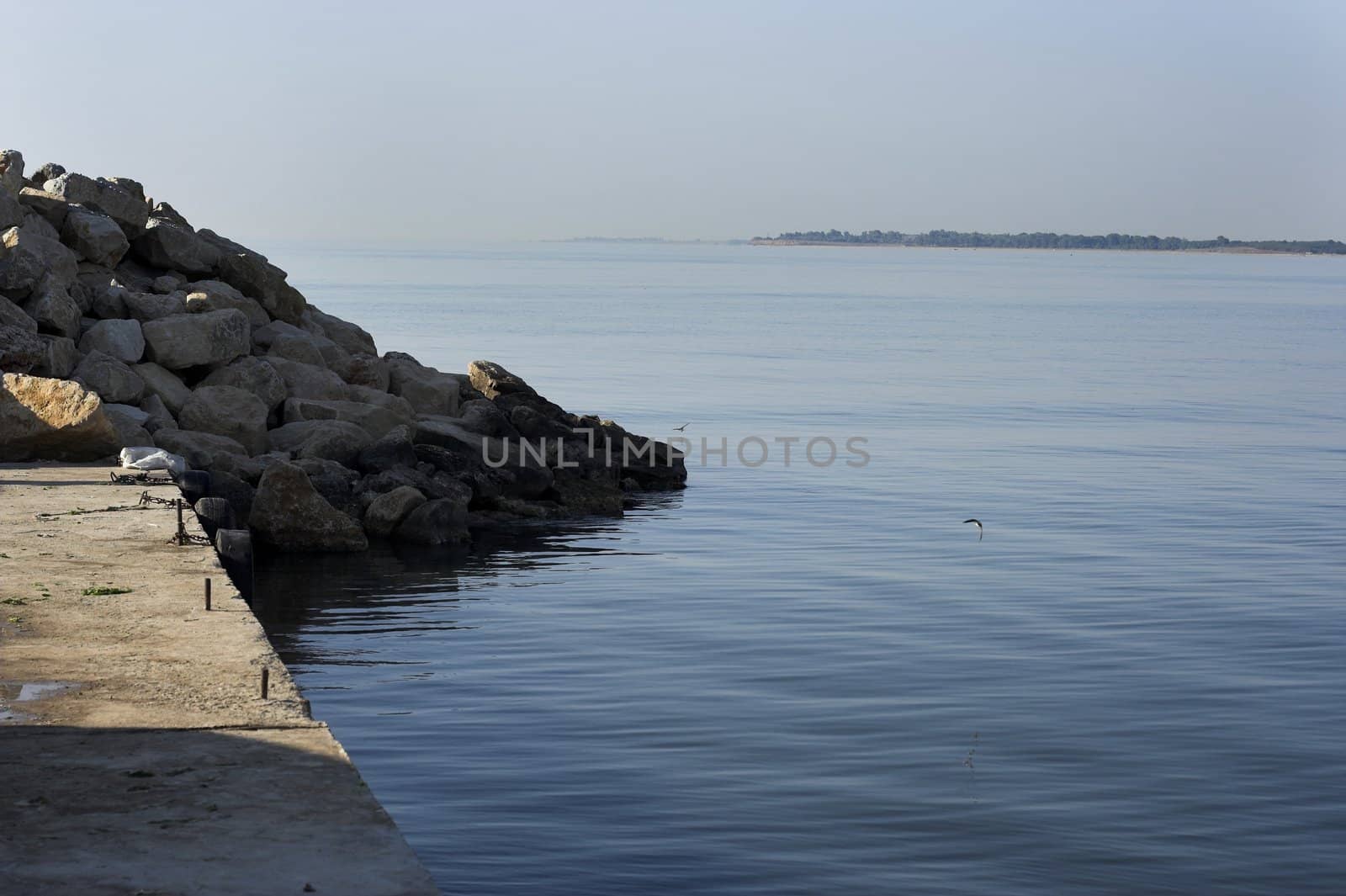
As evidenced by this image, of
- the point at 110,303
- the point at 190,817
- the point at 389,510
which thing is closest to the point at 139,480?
the point at 389,510

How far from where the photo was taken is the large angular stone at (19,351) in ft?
61.5

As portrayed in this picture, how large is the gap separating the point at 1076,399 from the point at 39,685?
116ft

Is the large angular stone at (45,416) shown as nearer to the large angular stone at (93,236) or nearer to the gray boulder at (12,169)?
the large angular stone at (93,236)

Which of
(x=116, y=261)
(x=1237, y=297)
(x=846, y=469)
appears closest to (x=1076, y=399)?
(x=846, y=469)

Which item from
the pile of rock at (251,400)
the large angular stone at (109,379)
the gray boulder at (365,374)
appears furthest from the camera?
the gray boulder at (365,374)

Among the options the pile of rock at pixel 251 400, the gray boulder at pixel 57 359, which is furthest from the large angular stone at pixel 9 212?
the gray boulder at pixel 57 359

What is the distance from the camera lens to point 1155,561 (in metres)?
18.8

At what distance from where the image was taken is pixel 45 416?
1695 centimetres

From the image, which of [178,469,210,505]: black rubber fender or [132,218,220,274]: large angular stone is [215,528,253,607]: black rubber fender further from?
[132,218,220,274]: large angular stone

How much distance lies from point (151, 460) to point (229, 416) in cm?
367

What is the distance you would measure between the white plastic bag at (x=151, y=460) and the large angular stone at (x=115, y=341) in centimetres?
349

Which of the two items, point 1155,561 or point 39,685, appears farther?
point 1155,561

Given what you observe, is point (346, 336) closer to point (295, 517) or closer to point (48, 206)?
point (48, 206)

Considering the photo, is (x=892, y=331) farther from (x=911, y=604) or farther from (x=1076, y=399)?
(x=911, y=604)
